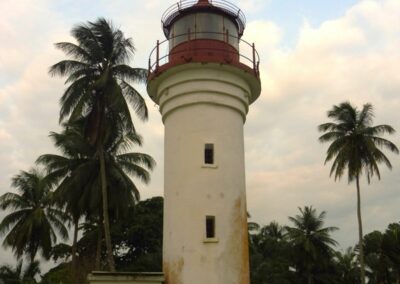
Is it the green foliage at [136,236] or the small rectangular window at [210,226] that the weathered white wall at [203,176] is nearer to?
the small rectangular window at [210,226]

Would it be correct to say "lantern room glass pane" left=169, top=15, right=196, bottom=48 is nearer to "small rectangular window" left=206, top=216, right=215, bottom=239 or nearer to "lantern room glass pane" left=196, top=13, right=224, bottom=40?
"lantern room glass pane" left=196, top=13, right=224, bottom=40

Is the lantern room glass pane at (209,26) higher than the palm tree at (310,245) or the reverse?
higher

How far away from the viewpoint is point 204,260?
16.2 meters

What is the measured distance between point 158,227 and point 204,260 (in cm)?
2541

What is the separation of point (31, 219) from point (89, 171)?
9.65m

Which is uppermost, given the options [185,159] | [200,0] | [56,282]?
[200,0]

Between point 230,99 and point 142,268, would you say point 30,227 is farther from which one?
point 230,99

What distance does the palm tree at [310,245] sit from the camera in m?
53.6

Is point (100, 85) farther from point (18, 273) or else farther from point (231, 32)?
point (18, 273)

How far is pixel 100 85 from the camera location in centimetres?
2572

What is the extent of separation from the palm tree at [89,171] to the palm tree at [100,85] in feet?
17.3

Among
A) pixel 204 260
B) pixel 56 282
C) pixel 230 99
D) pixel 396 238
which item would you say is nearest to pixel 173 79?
pixel 230 99

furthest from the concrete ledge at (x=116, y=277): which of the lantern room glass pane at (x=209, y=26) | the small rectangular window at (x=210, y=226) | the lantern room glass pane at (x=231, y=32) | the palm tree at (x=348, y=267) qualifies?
the palm tree at (x=348, y=267)

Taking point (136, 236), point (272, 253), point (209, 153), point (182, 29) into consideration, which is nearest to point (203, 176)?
point (209, 153)
